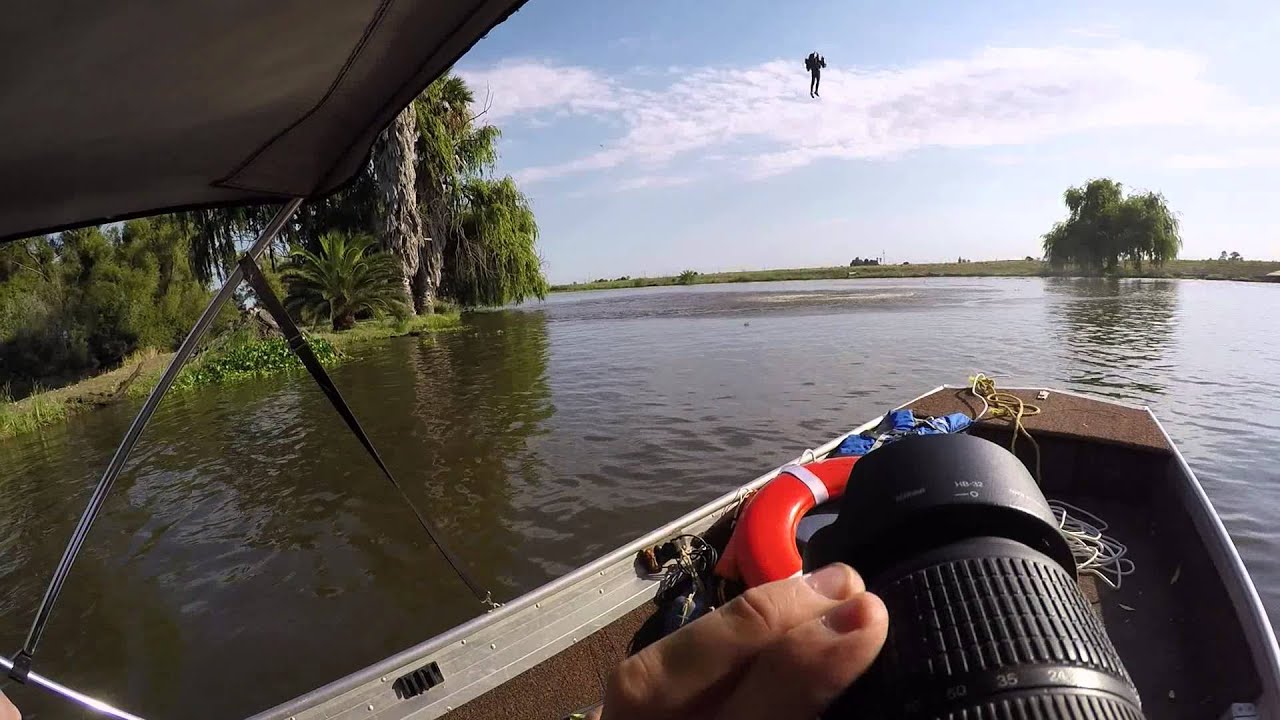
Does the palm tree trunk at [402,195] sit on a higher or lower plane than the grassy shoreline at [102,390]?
higher

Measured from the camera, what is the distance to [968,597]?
21.6 inches

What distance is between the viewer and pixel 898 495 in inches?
27.2

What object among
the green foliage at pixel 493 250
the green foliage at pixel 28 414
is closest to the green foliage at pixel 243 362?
the green foliage at pixel 28 414

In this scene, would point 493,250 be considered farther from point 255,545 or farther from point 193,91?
point 193,91

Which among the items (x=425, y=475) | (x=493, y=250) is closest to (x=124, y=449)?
(x=425, y=475)

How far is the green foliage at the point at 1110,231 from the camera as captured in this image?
116ft

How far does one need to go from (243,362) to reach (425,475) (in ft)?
31.6

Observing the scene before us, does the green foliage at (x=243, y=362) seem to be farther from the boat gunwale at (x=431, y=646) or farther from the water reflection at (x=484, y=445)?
the boat gunwale at (x=431, y=646)

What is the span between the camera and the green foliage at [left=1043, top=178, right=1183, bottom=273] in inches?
1394

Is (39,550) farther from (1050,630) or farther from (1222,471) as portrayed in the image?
(1222,471)

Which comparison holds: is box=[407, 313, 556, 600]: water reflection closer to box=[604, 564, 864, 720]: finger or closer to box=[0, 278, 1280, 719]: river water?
box=[0, 278, 1280, 719]: river water

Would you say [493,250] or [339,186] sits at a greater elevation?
[493,250]

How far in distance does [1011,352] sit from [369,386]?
43.3ft

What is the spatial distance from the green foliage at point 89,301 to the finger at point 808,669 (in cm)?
1836
